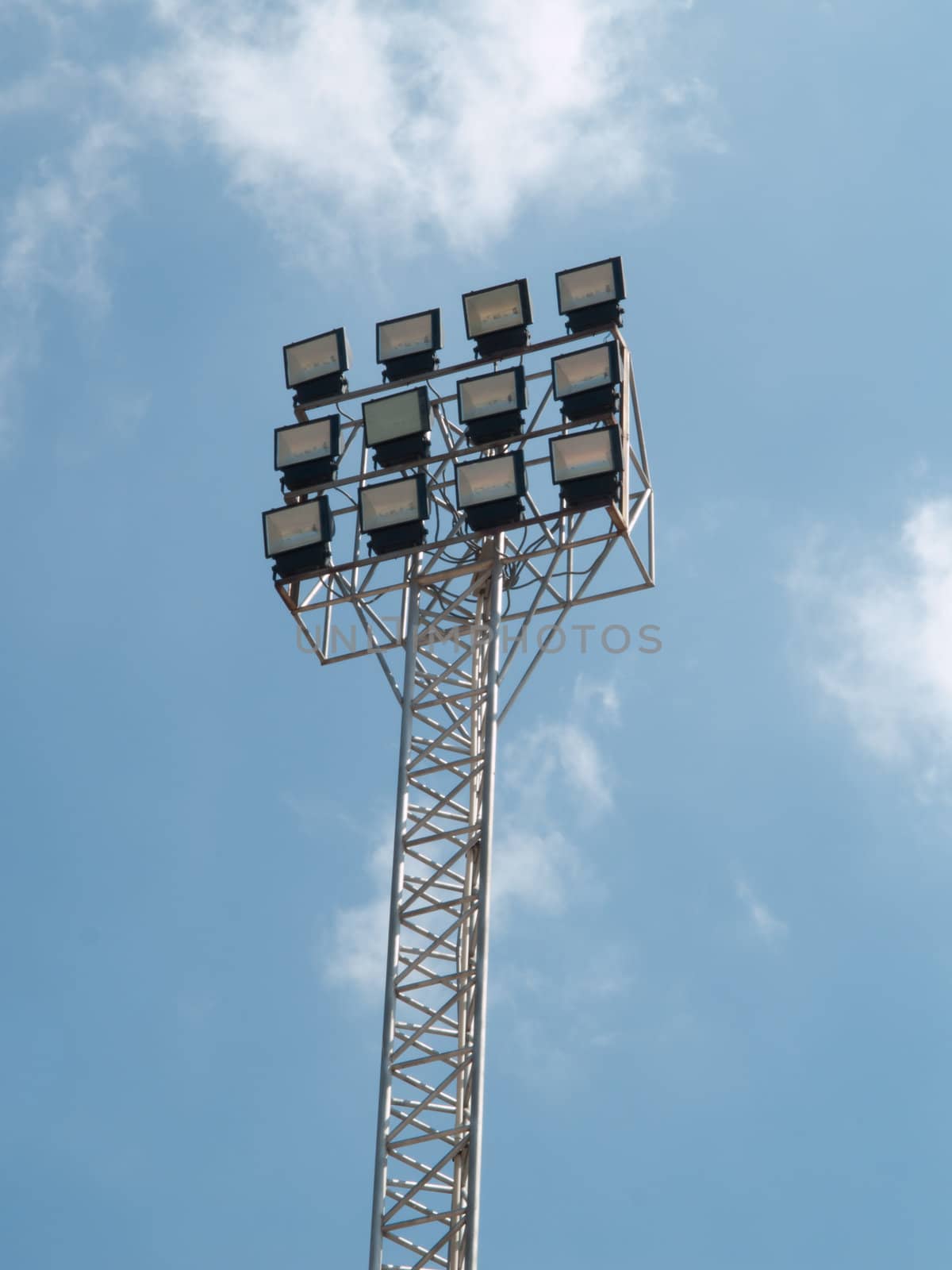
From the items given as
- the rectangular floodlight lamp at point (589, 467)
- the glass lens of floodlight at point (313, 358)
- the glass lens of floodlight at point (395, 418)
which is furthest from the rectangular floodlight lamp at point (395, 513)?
the glass lens of floodlight at point (313, 358)

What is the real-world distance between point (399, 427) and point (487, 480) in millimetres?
2375

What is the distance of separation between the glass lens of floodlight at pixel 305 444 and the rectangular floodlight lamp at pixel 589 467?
14.2 ft

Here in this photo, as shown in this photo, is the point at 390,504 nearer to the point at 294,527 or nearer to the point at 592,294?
the point at 294,527

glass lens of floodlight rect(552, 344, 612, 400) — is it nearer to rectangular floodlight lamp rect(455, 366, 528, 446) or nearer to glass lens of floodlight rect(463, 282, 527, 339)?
rectangular floodlight lamp rect(455, 366, 528, 446)

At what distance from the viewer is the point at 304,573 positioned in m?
34.4

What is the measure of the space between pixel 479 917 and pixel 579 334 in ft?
32.7

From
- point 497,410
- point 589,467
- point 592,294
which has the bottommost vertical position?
point 589,467

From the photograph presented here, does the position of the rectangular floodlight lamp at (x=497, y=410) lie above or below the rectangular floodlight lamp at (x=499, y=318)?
below

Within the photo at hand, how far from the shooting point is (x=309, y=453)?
35.8 m

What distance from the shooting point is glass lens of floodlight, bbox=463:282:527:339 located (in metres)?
35.7

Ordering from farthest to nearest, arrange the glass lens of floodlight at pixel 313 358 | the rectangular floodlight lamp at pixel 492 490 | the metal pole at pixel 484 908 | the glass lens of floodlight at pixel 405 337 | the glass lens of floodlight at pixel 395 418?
the glass lens of floodlight at pixel 313 358, the glass lens of floodlight at pixel 405 337, the glass lens of floodlight at pixel 395 418, the rectangular floodlight lamp at pixel 492 490, the metal pole at pixel 484 908

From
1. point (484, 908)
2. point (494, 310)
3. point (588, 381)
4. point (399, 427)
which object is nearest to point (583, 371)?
point (588, 381)

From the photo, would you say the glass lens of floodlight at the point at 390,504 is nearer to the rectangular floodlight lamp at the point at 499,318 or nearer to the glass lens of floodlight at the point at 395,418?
the glass lens of floodlight at the point at 395,418

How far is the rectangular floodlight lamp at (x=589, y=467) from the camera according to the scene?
32844 mm
